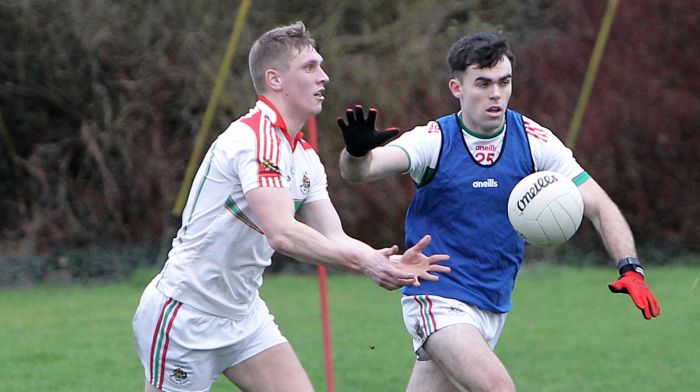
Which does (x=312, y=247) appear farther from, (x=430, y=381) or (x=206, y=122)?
(x=206, y=122)

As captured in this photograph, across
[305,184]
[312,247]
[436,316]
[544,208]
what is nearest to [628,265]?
[544,208]

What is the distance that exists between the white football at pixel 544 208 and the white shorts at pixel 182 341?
1.19 metres

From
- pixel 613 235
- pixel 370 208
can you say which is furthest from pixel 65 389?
pixel 370 208

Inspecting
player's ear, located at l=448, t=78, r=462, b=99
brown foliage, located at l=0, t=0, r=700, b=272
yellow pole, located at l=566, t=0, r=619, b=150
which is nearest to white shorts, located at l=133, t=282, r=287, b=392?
player's ear, located at l=448, t=78, r=462, b=99

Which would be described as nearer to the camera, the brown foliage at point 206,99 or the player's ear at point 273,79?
the player's ear at point 273,79

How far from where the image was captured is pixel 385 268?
412 cm

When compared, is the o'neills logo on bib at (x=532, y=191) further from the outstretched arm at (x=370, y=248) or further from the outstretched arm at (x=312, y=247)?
the outstretched arm at (x=312, y=247)

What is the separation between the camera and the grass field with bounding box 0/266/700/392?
25.8 ft

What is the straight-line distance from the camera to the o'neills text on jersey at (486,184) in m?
5.23

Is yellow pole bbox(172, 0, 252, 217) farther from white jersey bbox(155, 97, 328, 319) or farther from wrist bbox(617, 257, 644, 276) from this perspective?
wrist bbox(617, 257, 644, 276)

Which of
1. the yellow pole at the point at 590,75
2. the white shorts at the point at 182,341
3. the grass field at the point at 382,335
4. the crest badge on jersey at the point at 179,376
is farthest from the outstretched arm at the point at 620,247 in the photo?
the yellow pole at the point at 590,75

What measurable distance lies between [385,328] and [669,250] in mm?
5533

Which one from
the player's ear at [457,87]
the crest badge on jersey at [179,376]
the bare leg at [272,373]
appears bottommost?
the crest badge on jersey at [179,376]

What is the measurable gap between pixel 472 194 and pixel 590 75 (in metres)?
9.15
